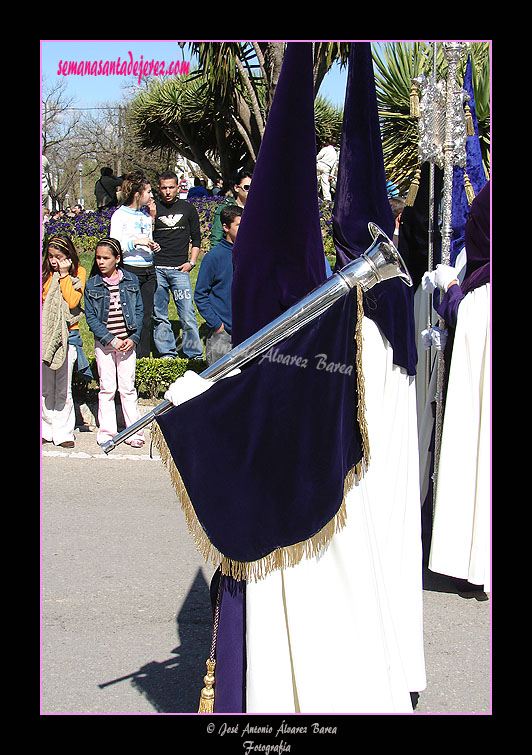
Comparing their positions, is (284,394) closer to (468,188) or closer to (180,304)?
(468,188)

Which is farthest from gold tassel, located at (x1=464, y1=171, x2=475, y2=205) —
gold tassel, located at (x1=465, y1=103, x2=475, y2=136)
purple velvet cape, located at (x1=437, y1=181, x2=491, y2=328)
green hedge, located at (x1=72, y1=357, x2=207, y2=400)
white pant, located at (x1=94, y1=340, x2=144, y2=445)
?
green hedge, located at (x1=72, y1=357, x2=207, y2=400)

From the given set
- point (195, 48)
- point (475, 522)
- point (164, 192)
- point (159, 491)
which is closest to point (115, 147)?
point (195, 48)

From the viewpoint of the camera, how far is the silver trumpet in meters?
2.46

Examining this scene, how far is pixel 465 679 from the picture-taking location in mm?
3424

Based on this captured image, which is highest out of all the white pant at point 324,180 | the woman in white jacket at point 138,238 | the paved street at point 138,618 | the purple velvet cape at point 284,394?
the white pant at point 324,180

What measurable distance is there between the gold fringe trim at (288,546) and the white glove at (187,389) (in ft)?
0.33

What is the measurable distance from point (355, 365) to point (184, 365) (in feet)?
19.0

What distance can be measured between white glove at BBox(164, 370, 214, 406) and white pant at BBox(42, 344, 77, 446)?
4520 millimetres

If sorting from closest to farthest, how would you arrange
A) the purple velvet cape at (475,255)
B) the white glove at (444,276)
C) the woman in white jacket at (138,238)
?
the purple velvet cape at (475,255) → the white glove at (444,276) → the woman in white jacket at (138,238)

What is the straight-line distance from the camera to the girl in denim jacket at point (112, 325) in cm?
680

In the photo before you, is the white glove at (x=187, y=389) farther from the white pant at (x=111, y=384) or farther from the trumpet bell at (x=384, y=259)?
the white pant at (x=111, y=384)

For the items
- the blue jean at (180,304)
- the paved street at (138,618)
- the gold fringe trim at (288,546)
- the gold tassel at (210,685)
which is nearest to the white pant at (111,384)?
the paved street at (138,618)

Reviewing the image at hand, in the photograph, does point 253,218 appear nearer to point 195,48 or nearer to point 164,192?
point 164,192

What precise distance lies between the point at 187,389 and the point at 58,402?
4.67 m
